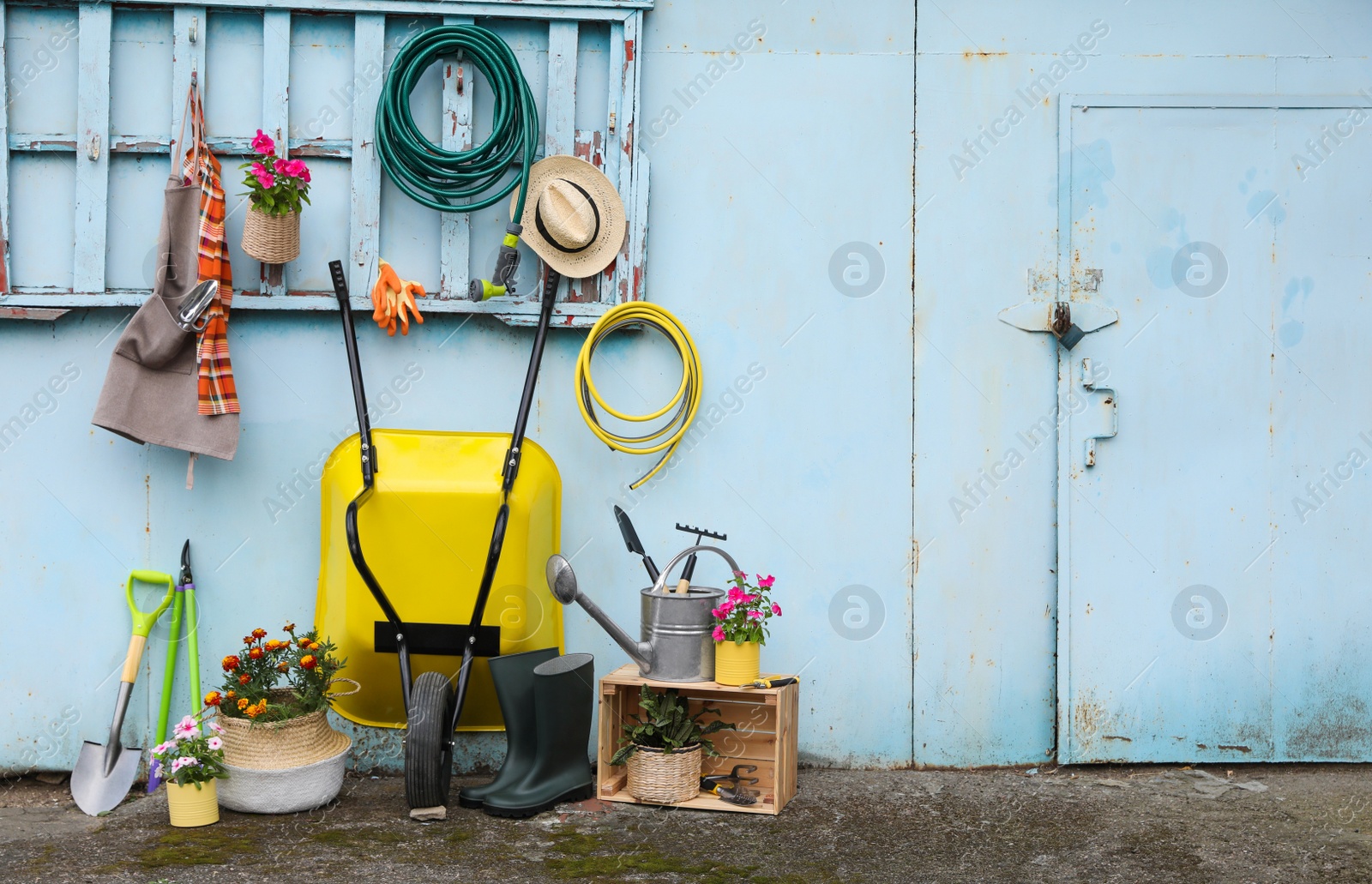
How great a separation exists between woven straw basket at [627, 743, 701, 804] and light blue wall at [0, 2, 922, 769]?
1.70 ft

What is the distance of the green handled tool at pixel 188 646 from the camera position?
11.8ft

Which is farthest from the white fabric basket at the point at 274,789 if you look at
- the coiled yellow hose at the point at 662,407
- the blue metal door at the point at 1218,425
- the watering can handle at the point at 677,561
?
the blue metal door at the point at 1218,425

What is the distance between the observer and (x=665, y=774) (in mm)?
3305

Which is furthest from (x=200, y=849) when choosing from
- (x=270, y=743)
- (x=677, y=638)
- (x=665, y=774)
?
(x=677, y=638)

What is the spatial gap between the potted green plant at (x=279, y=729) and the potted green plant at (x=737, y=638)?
124cm

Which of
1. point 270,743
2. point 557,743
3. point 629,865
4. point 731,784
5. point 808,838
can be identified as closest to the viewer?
point 629,865

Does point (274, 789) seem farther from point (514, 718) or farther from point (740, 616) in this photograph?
point (740, 616)

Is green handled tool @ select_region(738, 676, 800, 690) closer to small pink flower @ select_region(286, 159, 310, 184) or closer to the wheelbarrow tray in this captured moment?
the wheelbarrow tray

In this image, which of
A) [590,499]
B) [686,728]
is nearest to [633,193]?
[590,499]

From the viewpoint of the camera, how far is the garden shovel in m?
3.46

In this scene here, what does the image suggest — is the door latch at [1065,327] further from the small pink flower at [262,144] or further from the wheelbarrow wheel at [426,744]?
the small pink flower at [262,144]

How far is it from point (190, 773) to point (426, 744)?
27.4 inches

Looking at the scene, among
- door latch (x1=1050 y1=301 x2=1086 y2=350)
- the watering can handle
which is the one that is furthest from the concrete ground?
door latch (x1=1050 y1=301 x2=1086 y2=350)

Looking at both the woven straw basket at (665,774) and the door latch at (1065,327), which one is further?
the door latch at (1065,327)
